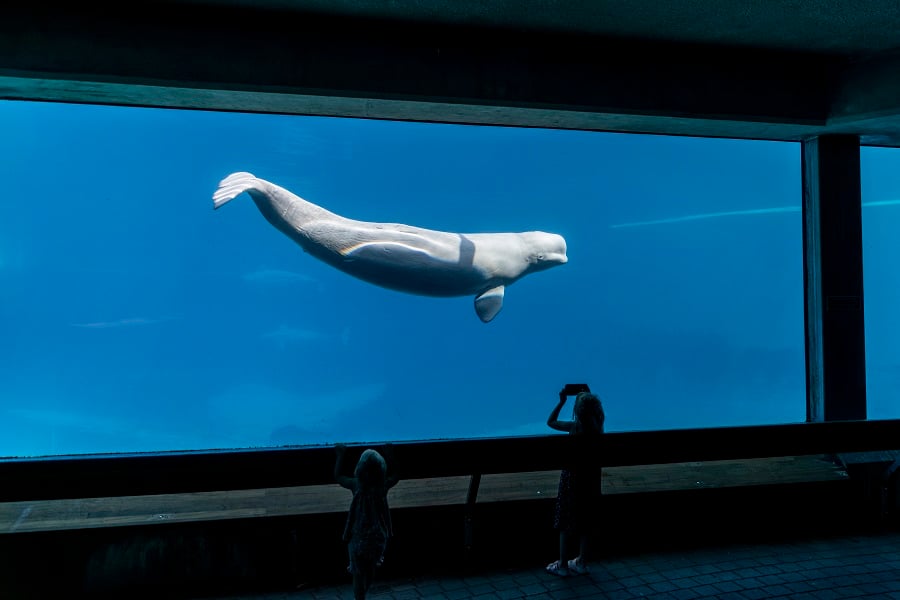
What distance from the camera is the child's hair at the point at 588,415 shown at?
4164mm

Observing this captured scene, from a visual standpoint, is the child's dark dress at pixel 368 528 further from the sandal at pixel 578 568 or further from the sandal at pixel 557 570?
the sandal at pixel 578 568

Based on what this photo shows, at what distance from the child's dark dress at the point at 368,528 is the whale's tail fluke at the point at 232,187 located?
13.9 ft

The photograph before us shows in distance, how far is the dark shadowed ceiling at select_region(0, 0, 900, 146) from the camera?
4707mm

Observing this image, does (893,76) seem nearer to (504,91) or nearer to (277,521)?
(504,91)

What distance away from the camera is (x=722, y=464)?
6.20 m

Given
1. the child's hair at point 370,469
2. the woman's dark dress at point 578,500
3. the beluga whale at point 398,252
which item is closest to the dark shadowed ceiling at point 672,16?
the child's hair at point 370,469

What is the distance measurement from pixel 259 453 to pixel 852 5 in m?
5.43

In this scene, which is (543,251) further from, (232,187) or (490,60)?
(232,187)

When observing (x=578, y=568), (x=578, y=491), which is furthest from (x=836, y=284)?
(x=578, y=568)

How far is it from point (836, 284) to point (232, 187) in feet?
22.6

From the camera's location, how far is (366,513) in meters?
3.29

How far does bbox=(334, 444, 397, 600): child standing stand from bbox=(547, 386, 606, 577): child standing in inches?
56.5

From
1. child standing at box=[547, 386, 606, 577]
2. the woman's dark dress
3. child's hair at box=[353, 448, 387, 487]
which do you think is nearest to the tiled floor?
child standing at box=[547, 386, 606, 577]

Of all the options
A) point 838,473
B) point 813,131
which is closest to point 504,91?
point 813,131
